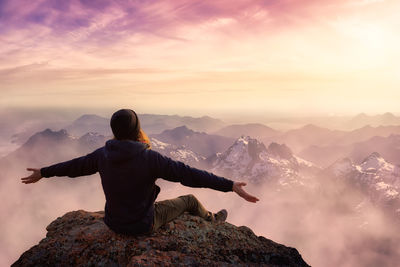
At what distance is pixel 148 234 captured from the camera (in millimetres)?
7293

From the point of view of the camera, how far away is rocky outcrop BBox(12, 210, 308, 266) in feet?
21.5

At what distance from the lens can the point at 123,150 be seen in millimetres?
6004

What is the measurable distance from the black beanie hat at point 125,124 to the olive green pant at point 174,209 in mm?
2502

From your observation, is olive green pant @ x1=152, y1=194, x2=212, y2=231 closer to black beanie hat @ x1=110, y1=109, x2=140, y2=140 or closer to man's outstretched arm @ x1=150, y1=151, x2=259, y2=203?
man's outstretched arm @ x1=150, y1=151, x2=259, y2=203

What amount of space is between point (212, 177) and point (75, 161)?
3754 millimetres

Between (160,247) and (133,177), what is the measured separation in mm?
2189

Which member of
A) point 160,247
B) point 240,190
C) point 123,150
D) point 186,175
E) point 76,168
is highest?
point 123,150

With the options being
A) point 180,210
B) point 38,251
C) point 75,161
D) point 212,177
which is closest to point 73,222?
point 38,251

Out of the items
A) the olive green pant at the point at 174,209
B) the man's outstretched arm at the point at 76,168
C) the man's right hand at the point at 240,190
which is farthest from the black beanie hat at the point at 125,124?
the man's right hand at the point at 240,190

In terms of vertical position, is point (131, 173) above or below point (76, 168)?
above

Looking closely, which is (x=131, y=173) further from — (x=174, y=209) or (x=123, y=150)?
(x=174, y=209)

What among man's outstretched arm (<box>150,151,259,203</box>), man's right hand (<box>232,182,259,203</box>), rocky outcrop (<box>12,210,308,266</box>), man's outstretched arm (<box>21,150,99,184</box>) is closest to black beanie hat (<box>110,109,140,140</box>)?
man's outstretched arm (<box>150,151,259,203</box>)

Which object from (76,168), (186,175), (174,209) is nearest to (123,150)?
(186,175)

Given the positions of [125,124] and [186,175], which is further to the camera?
[186,175]
